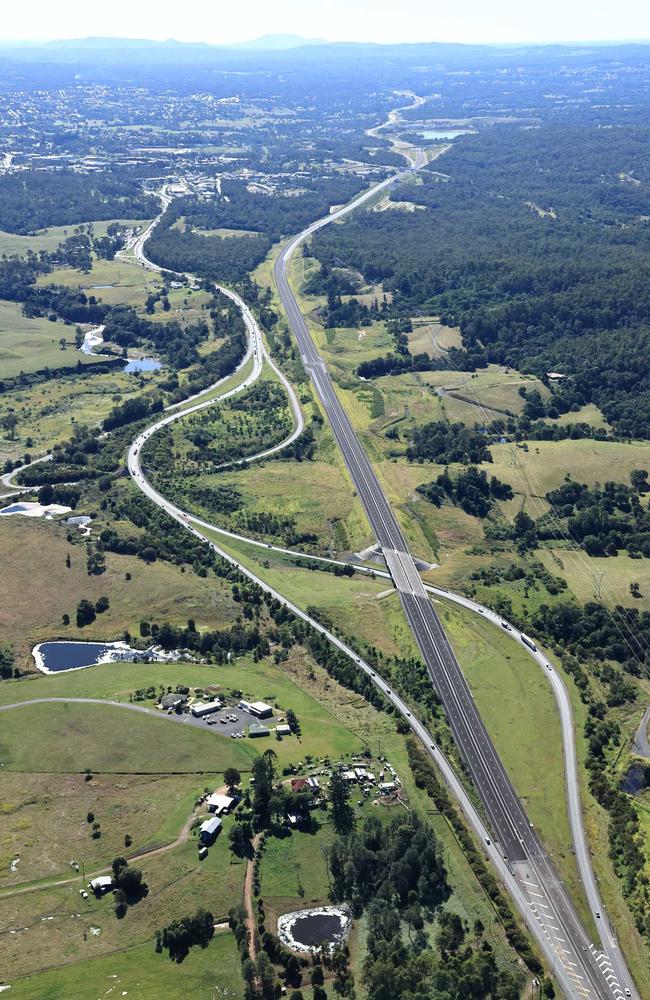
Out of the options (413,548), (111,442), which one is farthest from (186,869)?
(111,442)

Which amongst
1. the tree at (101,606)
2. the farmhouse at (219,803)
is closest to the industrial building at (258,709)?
the farmhouse at (219,803)

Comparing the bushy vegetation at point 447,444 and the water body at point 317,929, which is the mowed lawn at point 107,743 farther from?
the bushy vegetation at point 447,444

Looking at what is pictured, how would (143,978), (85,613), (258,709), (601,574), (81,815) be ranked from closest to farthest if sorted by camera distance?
(143,978) → (81,815) → (258,709) → (85,613) → (601,574)

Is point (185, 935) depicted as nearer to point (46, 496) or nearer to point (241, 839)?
point (241, 839)

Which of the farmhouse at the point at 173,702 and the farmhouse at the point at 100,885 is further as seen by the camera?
the farmhouse at the point at 173,702

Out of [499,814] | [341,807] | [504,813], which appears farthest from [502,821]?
[341,807]

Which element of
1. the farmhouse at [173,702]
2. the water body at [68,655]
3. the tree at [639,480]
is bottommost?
the water body at [68,655]

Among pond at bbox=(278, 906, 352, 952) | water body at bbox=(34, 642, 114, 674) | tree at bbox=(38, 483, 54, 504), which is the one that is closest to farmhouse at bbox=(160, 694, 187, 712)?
water body at bbox=(34, 642, 114, 674)
